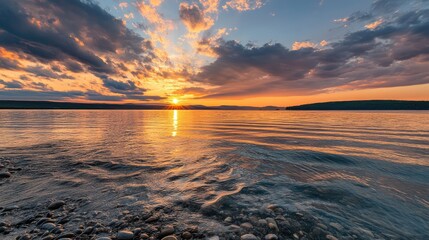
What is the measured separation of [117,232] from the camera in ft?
13.1

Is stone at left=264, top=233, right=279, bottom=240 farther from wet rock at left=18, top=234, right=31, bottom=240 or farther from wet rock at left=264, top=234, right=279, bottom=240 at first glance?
wet rock at left=18, top=234, right=31, bottom=240

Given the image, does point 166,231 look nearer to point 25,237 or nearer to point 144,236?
point 144,236

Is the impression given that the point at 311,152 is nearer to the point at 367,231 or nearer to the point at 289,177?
the point at 289,177

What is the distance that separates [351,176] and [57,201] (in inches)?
418

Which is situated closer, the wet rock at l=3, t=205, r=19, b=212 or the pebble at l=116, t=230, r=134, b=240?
the pebble at l=116, t=230, r=134, b=240

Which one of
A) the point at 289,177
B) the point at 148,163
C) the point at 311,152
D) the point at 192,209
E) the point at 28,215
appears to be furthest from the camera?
the point at 311,152

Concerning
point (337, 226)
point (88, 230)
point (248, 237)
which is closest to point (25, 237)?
point (88, 230)

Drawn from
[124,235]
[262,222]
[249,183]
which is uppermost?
[124,235]

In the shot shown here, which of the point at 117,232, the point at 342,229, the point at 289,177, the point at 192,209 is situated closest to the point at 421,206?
the point at 342,229

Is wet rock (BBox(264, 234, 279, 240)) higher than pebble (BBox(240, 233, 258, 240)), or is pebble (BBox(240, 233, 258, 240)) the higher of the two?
pebble (BBox(240, 233, 258, 240))

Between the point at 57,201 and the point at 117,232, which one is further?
the point at 57,201

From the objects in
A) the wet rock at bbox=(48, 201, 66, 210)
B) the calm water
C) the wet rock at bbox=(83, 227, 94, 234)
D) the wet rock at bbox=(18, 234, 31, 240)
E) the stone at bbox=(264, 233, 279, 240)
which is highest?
the wet rock at bbox=(18, 234, 31, 240)

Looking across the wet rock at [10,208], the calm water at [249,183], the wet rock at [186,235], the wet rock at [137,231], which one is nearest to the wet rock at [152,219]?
the wet rock at [137,231]

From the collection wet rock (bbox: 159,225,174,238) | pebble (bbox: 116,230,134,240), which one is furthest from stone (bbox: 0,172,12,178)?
wet rock (bbox: 159,225,174,238)
